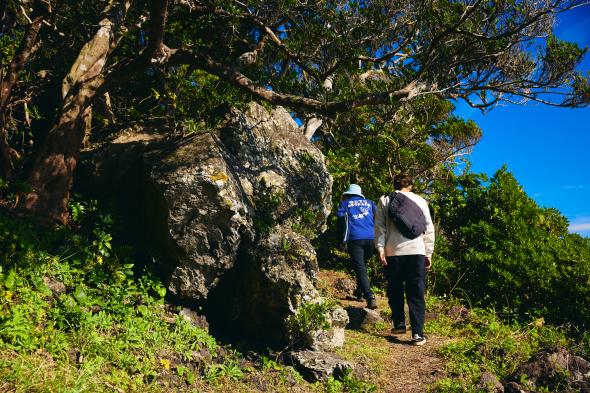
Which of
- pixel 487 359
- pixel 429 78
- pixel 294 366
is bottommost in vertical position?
pixel 294 366

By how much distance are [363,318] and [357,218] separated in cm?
158

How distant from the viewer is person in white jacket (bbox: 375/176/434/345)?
5.73 m

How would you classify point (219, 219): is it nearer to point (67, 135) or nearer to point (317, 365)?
point (317, 365)

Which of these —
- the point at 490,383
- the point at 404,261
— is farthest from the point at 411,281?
the point at 490,383

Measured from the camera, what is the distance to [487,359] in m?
A: 5.24

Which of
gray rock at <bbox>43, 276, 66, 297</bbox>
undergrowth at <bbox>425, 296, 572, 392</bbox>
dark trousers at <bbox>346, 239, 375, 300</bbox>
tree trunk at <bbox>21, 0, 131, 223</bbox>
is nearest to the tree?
tree trunk at <bbox>21, 0, 131, 223</bbox>

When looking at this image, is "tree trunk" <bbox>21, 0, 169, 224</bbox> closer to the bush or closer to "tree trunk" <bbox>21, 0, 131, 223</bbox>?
"tree trunk" <bbox>21, 0, 131, 223</bbox>

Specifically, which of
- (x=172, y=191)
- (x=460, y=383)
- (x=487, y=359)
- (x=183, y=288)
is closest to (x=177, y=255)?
(x=183, y=288)

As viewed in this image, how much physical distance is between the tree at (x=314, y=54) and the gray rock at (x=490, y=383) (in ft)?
10.3

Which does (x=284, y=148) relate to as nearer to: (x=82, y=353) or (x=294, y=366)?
(x=294, y=366)

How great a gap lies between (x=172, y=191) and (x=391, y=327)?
3.63m

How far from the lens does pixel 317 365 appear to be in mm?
4816

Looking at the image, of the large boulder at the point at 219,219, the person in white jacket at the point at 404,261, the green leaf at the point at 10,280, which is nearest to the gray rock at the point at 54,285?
the green leaf at the point at 10,280

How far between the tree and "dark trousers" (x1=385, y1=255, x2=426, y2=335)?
6.51 ft
